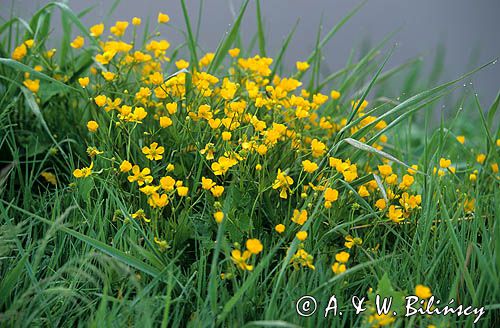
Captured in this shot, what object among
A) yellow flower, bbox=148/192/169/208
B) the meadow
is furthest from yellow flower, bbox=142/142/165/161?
yellow flower, bbox=148/192/169/208

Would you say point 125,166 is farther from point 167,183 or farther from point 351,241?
point 351,241

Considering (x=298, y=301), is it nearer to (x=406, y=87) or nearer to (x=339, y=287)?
(x=339, y=287)

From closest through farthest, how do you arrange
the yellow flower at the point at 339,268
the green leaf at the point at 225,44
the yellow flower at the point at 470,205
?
the yellow flower at the point at 339,268 → the yellow flower at the point at 470,205 → the green leaf at the point at 225,44

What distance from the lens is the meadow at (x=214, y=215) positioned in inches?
67.2

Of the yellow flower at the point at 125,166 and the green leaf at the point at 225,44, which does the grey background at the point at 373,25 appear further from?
the yellow flower at the point at 125,166

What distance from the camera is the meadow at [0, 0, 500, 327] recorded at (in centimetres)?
171

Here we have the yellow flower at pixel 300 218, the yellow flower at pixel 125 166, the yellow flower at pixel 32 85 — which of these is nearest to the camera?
the yellow flower at pixel 300 218

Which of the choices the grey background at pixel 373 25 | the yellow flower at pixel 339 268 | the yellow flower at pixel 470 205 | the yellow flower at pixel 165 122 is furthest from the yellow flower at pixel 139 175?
the grey background at pixel 373 25

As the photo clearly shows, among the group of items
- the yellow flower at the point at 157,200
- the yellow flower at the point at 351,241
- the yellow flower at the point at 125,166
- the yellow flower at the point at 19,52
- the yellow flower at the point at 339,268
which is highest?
the yellow flower at the point at 19,52

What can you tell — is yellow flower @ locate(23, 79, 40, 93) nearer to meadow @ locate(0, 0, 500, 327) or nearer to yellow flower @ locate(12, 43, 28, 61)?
meadow @ locate(0, 0, 500, 327)

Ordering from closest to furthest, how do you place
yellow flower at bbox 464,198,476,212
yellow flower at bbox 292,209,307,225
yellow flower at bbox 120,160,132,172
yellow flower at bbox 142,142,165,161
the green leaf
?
yellow flower at bbox 292,209,307,225 < yellow flower at bbox 120,160,132,172 < yellow flower at bbox 142,142,165,161 < yellow flower at bbox 464,198,476,212 < the green leaf

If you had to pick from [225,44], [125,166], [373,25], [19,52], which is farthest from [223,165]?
[373,25]

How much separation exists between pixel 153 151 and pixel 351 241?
2.06 feet

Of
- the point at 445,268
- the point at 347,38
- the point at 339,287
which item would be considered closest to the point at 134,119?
the point at 339,287
